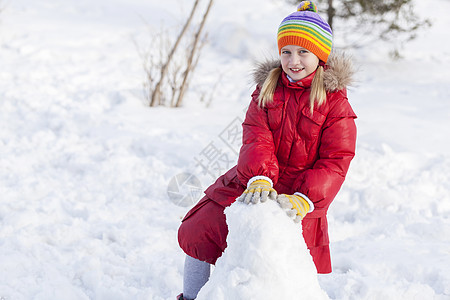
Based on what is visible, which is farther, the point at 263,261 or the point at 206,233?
the point at 206,233

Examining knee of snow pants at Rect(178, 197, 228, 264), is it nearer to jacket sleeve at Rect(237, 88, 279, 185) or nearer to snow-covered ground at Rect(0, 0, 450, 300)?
jacket sleeve at Rect(237, 88, 279, 185)

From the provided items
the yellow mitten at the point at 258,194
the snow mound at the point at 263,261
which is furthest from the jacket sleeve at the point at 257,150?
the snow mound at the point at 263,261

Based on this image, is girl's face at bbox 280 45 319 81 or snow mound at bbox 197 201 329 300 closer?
snow mound at bbox 197 201 329 300

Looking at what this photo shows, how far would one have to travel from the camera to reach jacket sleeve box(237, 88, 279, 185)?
1756 millimetres

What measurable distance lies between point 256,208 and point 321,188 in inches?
11.8

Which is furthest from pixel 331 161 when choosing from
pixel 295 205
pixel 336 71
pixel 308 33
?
pixel 308 33

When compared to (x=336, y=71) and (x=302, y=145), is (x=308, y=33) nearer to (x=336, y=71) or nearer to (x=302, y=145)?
(x=336, y=71)

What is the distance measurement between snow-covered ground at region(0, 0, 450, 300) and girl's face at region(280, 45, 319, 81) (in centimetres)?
41

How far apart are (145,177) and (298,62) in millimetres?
2082

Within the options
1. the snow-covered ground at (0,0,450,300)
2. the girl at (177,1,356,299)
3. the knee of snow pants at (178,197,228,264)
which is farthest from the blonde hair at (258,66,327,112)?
the knee of snow pants at (178,197,228,264)

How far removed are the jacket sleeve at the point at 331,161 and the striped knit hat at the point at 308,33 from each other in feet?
0.73

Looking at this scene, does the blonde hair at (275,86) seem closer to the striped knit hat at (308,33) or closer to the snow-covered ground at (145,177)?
the striped knit hat at (308,33)

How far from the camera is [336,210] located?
3250 mm

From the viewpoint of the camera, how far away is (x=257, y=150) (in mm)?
1794
